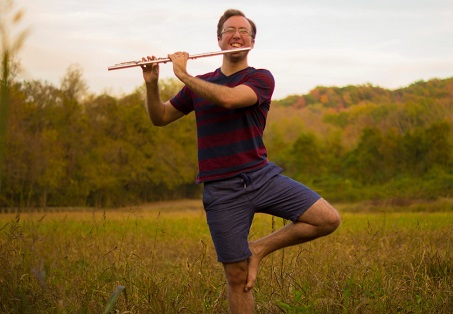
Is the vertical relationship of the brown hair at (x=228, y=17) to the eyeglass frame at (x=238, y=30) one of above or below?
above

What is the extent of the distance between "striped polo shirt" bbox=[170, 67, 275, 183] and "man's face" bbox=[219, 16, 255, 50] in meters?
0.19

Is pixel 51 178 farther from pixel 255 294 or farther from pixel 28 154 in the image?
pixel 255 294

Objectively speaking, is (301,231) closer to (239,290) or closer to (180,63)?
(239,290)

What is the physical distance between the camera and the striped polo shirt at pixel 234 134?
393 centimetres

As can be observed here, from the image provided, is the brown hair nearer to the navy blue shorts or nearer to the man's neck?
the man's neck

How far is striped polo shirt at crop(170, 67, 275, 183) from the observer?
3928 millimetres

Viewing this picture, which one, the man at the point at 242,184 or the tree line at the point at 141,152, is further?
the tree line at the point at 141,152

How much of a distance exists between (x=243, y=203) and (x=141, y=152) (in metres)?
32.1

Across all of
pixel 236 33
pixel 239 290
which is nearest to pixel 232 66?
pixel 236 33

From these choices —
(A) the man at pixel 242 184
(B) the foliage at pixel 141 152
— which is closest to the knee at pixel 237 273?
(A) the man at pixel 242 184

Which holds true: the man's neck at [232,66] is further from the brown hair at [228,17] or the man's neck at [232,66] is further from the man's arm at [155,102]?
the man's arm at [155,102]

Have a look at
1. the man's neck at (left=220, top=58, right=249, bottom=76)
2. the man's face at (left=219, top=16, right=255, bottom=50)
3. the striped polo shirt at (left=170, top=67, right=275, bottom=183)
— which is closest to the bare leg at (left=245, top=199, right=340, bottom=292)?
the striped polo shirt at (left=170, top=67, right=275, bottom=183)

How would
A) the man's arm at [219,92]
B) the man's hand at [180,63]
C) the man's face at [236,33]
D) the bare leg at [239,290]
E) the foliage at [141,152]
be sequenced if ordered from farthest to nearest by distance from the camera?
the foliage at [141,152]
the man's face at [236,33]
the bare leg at [239,290]
the man's hand at [180,63]
the man's arm at [219,92]

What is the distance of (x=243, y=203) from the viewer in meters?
3.96
